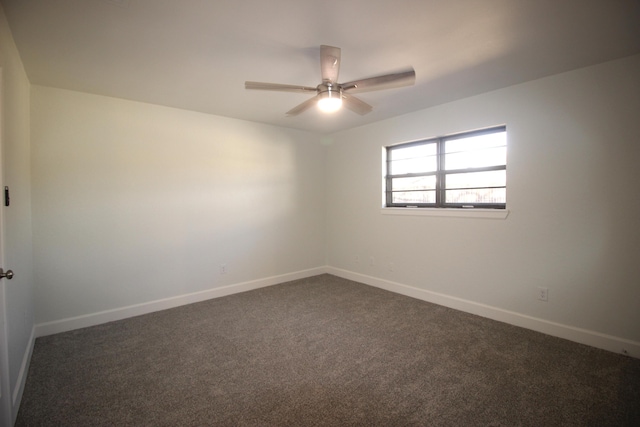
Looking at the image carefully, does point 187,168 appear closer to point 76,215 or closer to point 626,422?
point 76,215

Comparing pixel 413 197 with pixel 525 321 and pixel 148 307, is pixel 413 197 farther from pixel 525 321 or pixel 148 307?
pixel 148 307

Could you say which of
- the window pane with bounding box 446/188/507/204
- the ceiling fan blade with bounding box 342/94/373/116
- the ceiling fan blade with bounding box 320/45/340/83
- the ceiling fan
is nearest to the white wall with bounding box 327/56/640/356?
the window pane with bounding box 446/188/507/204

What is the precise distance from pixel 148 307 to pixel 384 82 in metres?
3.43

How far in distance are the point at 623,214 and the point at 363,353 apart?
2.43m

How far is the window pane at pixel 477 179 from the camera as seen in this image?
3.08 metres

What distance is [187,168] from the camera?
358cm

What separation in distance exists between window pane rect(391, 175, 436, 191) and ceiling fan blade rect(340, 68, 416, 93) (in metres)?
1.91

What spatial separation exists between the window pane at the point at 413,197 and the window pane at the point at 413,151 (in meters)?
0.50

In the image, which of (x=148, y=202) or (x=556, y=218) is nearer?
(x=556, y=218)

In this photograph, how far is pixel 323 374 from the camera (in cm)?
209

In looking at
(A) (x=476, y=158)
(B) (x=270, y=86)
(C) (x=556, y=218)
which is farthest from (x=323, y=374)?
(A) (x=476, y=158)

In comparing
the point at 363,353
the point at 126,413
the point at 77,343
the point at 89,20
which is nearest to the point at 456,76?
the point at 363,353

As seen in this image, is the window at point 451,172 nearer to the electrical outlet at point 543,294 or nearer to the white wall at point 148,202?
the electrical outlet at point 543,294

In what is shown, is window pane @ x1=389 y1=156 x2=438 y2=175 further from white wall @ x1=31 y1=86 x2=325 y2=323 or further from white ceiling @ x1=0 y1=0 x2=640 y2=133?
white wall @ x1=31 y1=86 x2=325 y2=323
